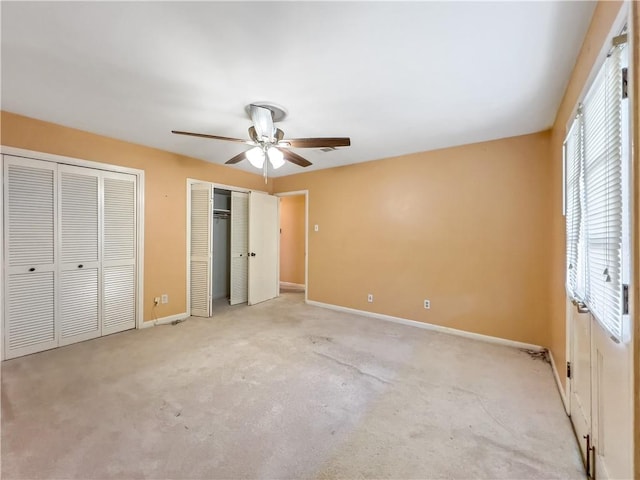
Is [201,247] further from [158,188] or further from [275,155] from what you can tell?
[275,155]

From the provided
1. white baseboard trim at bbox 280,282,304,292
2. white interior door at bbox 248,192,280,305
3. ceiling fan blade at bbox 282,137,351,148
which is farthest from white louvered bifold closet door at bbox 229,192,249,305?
ceiling fan blade at bbox 282,137,351,148

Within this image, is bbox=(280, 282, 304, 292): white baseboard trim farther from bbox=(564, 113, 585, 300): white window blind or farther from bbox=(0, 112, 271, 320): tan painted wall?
bbox=(564, 113, 585, 300): white window blind

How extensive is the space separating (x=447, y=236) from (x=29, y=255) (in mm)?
4595

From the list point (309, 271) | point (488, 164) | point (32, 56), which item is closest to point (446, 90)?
point (488, 164)

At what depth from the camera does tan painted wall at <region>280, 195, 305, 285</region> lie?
6.07 meters

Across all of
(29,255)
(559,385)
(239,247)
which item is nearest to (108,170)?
(29,255)

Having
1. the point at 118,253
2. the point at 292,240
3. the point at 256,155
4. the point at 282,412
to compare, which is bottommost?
the point at 282,412

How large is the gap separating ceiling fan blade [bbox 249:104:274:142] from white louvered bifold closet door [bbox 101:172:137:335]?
6.80 ft

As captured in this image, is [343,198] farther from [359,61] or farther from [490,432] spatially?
[490,432]

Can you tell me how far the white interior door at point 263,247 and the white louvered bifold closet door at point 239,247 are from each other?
180 mm

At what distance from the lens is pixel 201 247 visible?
158 inches

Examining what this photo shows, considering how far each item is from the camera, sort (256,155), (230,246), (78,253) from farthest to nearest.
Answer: (230,246) < (78,253) < (256,155)

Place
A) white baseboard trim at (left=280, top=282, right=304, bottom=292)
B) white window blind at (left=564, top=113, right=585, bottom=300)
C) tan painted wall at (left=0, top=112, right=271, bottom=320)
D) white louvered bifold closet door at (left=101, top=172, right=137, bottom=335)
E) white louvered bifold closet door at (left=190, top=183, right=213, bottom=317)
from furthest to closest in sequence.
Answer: white baseboard trim at (left=280, top=282, right=304, bottom=292)
white louvered bifold closet door at (left=190, top=183, right=213, bottom=317)
white louvered bifold closet door at (left=101, top=172, right=137, bottom=335)
tan painted wall at (left=0, top=112, right=271, bottom=320)
white window blind at (left=564, top=113, right=585, bottom=300)

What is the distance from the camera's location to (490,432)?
166 cm
